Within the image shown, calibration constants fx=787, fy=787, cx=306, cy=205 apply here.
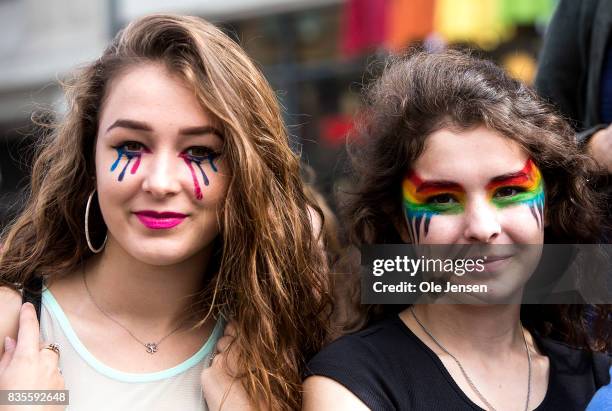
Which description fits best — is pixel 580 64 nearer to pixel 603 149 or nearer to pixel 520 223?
pixel 603 149

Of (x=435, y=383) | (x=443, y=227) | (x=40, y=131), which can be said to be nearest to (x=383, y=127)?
(x=443, y=227)

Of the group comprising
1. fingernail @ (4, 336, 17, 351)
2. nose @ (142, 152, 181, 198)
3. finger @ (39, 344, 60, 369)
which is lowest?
finger @ (39, 344, 60, 369)

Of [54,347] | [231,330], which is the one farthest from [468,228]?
[54,347]

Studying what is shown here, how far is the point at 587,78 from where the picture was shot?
2846 millimetres

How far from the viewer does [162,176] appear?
2.07m

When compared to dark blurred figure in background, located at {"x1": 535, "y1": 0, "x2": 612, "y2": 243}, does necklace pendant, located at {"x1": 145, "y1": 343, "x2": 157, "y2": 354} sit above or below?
below

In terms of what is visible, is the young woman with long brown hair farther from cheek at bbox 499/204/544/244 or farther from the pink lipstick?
the pink lipstick

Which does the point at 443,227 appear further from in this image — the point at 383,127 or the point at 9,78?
the point at 9,78

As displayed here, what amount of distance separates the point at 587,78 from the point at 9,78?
11.2 metres

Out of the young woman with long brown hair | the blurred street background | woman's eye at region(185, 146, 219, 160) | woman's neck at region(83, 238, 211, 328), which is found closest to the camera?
the young woman with long brown hair

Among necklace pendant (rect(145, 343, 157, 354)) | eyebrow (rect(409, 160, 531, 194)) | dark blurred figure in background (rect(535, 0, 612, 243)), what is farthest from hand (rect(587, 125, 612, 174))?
necklace pendant (rect(145, 343, 157, 354))

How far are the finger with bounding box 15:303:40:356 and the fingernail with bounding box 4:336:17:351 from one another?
2 cm

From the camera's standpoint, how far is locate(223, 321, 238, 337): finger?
7.36 feet

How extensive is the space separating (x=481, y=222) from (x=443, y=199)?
5.4 inches
